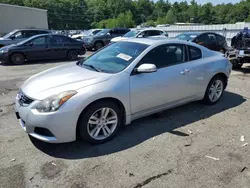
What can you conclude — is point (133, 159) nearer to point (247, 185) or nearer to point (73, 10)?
point (247, 185)

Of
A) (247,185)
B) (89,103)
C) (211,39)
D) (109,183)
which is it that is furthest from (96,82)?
(211,39)

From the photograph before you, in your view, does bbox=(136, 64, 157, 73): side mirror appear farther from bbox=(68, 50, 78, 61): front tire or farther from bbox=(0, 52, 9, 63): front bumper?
bbox=(68, 50, 78, 61): front tire

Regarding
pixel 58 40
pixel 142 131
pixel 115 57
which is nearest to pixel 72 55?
pixel 58 40

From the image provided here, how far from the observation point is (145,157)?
322 centimetres

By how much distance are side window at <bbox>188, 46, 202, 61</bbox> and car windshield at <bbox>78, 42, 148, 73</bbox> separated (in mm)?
1067

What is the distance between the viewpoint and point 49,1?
10244cm

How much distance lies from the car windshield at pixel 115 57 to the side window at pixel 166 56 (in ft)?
0.59

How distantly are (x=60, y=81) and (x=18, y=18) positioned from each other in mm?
30024

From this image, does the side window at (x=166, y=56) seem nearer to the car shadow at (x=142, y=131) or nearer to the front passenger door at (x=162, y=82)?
the front passenger door at (x=162, y=82)

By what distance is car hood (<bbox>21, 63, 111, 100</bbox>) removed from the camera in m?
3.23

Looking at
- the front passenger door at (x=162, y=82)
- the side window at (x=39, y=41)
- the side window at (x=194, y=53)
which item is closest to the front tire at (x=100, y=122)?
the front passenger door at (x=162, y=82)

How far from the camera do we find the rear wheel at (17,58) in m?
10.9

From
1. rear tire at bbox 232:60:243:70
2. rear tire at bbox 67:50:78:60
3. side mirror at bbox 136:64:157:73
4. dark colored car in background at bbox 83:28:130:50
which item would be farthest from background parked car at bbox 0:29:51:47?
side mirror at bbox 136:64:157:73

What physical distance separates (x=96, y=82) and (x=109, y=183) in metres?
1.40
